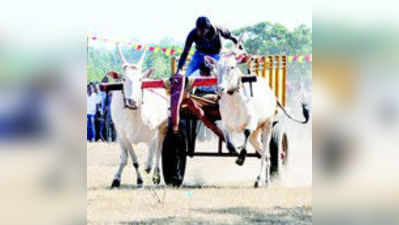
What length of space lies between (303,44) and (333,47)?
27577 mm

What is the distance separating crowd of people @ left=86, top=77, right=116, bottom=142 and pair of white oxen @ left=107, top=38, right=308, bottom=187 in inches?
247

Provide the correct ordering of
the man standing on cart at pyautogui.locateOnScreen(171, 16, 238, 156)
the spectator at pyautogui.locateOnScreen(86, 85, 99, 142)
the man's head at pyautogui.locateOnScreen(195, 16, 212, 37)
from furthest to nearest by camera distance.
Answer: the spectator at pyautogui.locateOnScreen(86, 85, 99, 142) < the man's head at pyautogui.locateOnScreen(195, 16, 212, 37) < the man standing on cart at pyautogui.locateOnScreen(171, 16, 238, 156)

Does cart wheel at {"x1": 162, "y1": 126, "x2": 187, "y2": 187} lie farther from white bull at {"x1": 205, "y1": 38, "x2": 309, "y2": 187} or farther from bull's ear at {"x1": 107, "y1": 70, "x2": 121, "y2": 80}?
bull's ear at {"x1": 107, "y1": 70, "x2": 121, "y2": 80}

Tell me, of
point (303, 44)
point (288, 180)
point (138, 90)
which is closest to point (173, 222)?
point (138, 90)

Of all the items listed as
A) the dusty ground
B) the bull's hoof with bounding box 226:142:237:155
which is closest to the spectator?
the dusty ground

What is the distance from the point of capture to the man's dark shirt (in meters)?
8.86

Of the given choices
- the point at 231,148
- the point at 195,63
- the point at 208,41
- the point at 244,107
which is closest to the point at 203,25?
the point at 208,41

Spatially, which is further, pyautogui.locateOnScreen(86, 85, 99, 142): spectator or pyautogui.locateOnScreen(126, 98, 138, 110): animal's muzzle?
pyautogui.locateOnScreen(86, 85, 99, 142): spectator

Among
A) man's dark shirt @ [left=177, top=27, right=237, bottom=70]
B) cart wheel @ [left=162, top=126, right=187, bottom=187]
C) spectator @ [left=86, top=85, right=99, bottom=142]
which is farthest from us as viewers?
spectator @ [left=86, top=85, right=99, bottom=142]

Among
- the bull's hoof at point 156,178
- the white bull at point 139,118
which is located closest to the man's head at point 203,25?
the white bull at point 139,118

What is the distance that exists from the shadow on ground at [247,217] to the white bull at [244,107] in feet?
4.37

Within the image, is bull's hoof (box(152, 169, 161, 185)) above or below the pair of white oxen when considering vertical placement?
below

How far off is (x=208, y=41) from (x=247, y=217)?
326cm

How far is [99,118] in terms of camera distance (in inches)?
662
